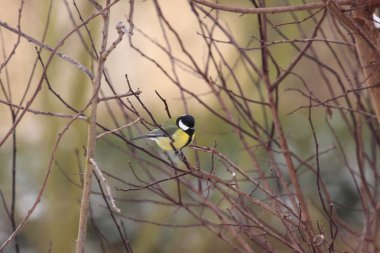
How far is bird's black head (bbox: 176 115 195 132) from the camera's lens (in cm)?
357

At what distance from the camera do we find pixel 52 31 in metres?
6.84

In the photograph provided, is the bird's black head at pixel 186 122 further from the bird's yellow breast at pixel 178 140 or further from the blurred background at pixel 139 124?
the blurred background at pixel 139 124

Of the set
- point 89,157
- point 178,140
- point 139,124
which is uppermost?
point 139,124

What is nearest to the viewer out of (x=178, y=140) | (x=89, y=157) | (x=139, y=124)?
(x=89, y=157)

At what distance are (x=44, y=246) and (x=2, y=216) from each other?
0.77 metres

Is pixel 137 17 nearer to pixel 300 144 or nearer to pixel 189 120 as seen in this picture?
pixel 300 144

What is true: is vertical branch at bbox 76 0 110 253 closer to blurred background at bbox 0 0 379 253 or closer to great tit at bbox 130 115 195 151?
great tit at bbox 130 115 195 151

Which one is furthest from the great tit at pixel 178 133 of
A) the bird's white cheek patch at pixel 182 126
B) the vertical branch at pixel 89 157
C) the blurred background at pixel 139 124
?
the blurred background at pixel 139 124

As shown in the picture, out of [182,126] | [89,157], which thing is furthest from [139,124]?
[89,157]

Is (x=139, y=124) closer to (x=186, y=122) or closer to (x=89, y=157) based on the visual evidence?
(x=186, y=122)

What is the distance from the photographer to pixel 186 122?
3600 millimetres

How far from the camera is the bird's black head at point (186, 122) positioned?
357 centimetres

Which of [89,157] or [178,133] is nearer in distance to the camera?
[89,157]

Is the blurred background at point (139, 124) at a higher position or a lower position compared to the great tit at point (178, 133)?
higher
